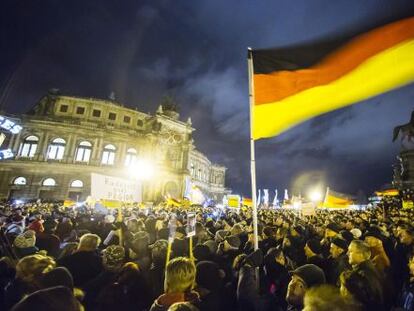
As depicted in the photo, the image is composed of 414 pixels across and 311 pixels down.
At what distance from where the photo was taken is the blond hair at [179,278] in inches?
105

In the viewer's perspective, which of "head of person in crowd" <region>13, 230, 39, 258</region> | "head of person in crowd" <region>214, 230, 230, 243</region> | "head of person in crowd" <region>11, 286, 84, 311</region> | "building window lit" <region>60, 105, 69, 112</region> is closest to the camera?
"head of person in crowd" <region>11, 286, 84, 311</region>

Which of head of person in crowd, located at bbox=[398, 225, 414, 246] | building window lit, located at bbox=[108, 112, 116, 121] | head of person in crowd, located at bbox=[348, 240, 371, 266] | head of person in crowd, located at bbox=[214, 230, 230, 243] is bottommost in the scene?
head of person in crowd, located at bbox=[214, 230, 230, 243]

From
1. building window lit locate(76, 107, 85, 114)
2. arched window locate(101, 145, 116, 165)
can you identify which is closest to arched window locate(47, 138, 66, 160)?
arched window locate(101, 145, 116, 165)

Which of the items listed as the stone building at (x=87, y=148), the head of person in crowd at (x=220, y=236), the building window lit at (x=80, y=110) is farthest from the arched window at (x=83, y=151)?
the head of person in crowd at (x=220, y=236)

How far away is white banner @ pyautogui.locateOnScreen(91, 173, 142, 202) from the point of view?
11338mm

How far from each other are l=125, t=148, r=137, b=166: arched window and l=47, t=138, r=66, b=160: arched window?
10488 millimetres

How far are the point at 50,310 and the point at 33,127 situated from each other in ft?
156

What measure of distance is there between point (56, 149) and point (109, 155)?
8.35 meters

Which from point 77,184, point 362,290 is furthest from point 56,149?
point 362,290

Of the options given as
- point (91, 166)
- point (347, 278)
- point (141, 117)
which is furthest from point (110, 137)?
point (347, 278)

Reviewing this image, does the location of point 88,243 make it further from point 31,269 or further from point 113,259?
point 31,269

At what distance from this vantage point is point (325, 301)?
213 centimetres

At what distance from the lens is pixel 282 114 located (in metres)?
5.62

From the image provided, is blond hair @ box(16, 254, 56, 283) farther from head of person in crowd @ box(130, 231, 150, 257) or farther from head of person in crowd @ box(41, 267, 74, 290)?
head of person in crowd @ box(130, 231, 150, 257)
